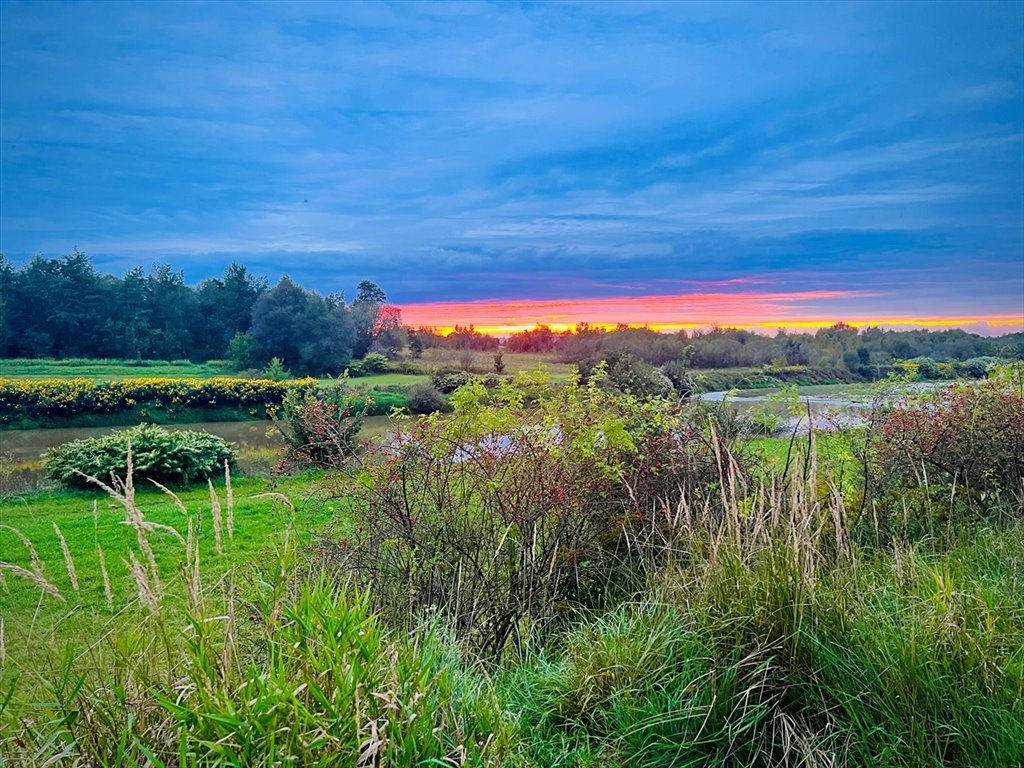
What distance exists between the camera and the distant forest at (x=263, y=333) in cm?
1405

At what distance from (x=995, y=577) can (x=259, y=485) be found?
445 inches

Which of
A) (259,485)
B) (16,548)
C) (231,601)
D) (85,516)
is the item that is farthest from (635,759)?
(259,485)

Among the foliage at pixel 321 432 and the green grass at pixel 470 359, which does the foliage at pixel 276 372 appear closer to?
the foliage at pixel 321 432

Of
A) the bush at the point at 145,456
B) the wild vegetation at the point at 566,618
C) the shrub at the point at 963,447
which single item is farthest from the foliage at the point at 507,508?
the bush at the point at 145,456

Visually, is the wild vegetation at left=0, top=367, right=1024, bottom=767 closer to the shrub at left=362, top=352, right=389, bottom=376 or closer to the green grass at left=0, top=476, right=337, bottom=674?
→ the green grass at left=0, top=476, right=337, bottom=674

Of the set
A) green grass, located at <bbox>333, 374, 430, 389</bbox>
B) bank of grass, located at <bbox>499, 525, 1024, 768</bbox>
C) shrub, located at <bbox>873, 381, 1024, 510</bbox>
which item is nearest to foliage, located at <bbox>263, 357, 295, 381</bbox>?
green grass, located at <bbox>333, 374, 430, 389</bbox>

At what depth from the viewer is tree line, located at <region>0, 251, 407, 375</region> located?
1841 cm

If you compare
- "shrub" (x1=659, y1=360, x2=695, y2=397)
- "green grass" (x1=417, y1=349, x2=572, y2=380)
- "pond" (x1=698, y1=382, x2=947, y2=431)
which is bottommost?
"pond" (x1=698, y1=382, x2=947, y2=431)

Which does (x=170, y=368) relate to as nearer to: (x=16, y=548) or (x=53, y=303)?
(x=53, y=303)

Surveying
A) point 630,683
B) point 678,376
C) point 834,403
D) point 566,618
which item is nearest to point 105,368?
point 678,376

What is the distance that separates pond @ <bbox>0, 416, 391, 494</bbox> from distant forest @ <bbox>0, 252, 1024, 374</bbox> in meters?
3.35

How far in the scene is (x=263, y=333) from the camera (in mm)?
21469

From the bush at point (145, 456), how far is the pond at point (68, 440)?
79 centimetres

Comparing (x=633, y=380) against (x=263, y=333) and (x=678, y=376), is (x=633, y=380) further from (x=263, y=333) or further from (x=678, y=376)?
(x=263, y=333)
